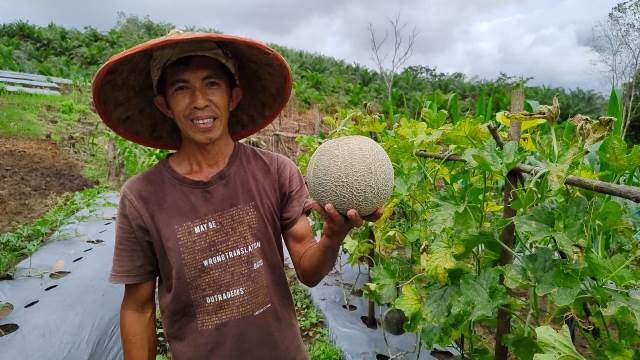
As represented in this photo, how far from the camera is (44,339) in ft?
8.78

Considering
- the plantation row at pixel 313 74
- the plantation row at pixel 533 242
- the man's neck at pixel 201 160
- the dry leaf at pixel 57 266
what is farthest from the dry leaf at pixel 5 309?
the plantation row at pixel 313 74

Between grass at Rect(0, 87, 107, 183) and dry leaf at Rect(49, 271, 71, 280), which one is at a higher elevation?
grass at Rect(0, 87, 107, 183)

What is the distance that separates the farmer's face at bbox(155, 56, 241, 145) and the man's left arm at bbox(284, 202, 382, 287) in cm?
41

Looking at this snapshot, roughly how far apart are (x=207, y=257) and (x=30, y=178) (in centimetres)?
681

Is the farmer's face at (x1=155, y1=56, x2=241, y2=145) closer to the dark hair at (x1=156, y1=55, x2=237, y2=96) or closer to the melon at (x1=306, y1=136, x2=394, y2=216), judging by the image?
the dark hair at (x1=156, y1=55, x2=237, y2=96)

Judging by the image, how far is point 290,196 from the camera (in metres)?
1.52

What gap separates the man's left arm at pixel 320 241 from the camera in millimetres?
1201

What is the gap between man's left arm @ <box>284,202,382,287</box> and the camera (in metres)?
1.20

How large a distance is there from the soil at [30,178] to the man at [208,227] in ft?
14.6

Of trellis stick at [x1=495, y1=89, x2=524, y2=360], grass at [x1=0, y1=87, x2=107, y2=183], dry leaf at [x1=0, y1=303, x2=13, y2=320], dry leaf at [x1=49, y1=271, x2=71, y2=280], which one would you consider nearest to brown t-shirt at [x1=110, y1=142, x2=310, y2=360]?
trellis stick at [x1=495, y1=89, x2=524, y2=360]

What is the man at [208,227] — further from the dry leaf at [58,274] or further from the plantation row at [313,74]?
the plantation row at [313,74]

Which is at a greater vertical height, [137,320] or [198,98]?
[198,98]

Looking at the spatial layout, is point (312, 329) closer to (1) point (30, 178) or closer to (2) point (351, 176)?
(2) point (351, 176)

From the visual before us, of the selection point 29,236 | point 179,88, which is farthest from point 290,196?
point 29,236
